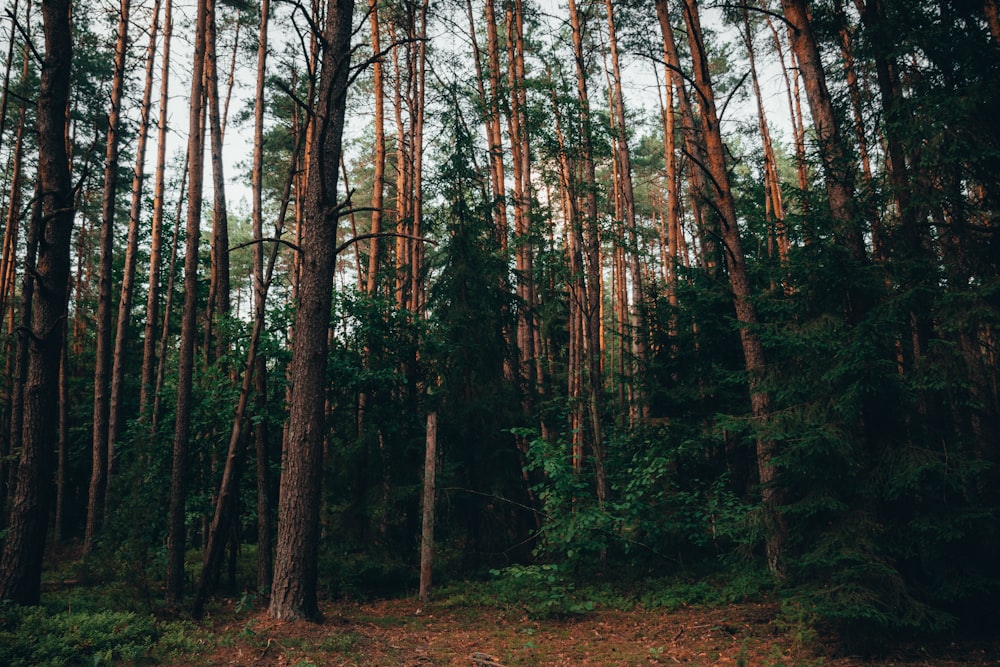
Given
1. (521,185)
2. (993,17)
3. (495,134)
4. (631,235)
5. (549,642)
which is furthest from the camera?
(495,134)

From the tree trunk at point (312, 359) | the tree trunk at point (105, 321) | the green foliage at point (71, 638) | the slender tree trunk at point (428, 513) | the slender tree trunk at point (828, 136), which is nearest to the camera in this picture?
the green foliage at point (71, 638)

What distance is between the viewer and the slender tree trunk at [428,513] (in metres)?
9.33

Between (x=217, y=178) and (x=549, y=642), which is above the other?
(x=217, y=178)

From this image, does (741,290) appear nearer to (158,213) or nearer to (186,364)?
(186,364)

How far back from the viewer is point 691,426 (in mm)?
10414

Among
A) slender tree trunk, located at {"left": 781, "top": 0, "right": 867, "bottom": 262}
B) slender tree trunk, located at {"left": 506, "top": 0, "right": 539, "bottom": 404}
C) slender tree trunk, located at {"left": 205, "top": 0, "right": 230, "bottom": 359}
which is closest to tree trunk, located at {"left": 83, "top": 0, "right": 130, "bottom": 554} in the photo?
slender tree trunk, located at {"left": 205, "top": 0, "right": 230, "bottom": 359}

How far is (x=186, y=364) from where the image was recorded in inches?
327

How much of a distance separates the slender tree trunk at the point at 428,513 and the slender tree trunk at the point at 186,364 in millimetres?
3582

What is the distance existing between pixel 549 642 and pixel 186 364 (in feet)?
21.1

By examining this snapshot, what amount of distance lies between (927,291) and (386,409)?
28.1 ft

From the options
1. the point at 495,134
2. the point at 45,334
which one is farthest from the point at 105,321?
the point at 495,134

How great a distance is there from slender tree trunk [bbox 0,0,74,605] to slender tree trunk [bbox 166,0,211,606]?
1.56 metres

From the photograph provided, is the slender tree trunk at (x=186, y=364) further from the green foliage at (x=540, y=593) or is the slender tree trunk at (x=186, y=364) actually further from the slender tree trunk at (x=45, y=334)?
the green foliage at (x=540, y=593)

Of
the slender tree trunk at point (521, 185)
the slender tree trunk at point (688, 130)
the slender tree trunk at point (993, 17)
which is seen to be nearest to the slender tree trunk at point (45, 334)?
the slender tree trunk at point (688, 130)
